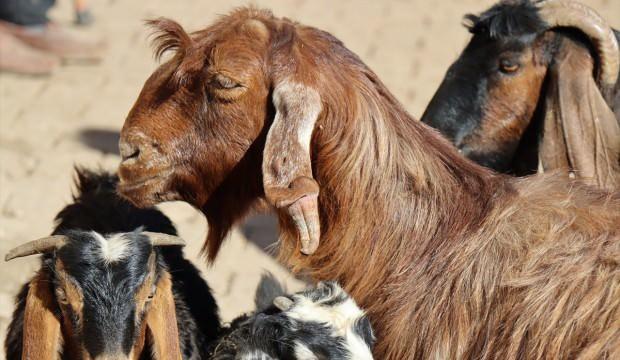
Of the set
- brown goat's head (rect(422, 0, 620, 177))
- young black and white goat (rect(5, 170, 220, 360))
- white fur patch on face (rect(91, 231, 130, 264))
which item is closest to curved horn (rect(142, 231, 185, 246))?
young black and white goat (rect(5, 170, 220, 360))

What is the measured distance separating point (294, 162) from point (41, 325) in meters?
1.34

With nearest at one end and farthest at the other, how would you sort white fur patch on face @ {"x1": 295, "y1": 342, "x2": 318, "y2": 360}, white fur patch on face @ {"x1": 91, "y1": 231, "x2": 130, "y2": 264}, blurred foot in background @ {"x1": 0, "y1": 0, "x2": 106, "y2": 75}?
white fur patch on face @ {"x1": 295, "y1": 342, "x2": 318, "y2": 360} → white fur patch on face @ {"x1": 91, "y1": 231, "x2": 130, "y2": 264} → blurred foot in background @ {"x1": 0, "y1": 0, "x2": 106, "y2": 75}

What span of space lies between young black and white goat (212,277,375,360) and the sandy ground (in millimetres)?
1888

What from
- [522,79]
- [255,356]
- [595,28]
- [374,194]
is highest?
[595,28]

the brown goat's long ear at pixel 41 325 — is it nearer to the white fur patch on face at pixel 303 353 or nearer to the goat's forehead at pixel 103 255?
the goat's forehead at pixel 103 255

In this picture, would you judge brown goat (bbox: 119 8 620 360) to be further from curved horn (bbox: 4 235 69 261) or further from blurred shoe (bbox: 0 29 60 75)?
blurred shoe (bbox: 0 29 60 75)

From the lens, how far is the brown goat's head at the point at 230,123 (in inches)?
175

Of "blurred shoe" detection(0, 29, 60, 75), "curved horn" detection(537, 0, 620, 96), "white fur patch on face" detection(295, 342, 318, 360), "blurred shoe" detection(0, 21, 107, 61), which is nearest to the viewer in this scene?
"white fur patch on face" detection(295, 342, 318, 360)

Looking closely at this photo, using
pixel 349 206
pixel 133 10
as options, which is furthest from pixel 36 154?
pixel 349 206

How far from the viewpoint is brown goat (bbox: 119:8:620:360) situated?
4.47m

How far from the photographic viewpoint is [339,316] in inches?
177

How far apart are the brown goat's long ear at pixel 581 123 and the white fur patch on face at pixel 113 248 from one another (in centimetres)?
243

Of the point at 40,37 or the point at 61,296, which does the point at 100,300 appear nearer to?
the point at 61,296

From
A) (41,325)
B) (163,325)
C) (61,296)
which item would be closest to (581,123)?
(163,325)
